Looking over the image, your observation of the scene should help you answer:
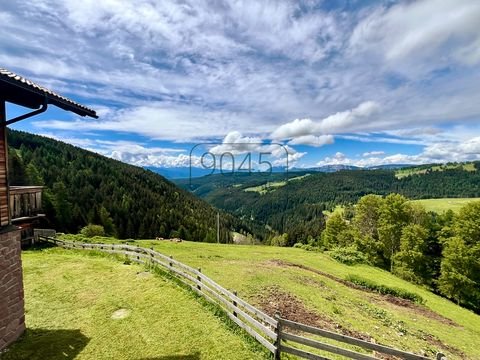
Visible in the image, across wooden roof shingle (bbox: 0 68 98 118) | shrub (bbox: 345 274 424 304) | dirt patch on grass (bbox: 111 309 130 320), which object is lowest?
shrub (bbox: 345 274 424 304)

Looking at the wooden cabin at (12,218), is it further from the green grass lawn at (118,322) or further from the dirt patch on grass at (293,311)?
the dirt patch on grass at (293,311)

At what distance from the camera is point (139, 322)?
12031 millimetres

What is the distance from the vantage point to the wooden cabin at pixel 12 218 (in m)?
8.96

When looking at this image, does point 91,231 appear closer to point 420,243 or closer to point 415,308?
point 415,308

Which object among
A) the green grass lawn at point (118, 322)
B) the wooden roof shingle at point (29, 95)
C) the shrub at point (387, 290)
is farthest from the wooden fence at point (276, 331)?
the shrub at point (387, 290)

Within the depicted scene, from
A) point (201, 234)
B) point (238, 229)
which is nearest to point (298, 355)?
point (201, 234)

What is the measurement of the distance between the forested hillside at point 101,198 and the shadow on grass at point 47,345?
1886 inches

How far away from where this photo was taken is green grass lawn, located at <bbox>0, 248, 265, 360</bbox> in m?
9.95

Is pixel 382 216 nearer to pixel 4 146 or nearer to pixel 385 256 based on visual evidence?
pixel 385 256

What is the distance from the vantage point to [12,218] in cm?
973

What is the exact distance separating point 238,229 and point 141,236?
86.9m

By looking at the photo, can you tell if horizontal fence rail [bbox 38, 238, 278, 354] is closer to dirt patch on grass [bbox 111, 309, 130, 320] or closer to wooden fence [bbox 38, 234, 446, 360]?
wooden fence [bbox 38, 234, 446, 360]

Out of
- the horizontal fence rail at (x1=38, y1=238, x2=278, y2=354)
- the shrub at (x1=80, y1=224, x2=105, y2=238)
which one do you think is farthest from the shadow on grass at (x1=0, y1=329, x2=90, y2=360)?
the shrub at (x1=80, y1=224, x2=105, y2=238)

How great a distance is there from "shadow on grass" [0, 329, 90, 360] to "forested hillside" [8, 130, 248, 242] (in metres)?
47.9
